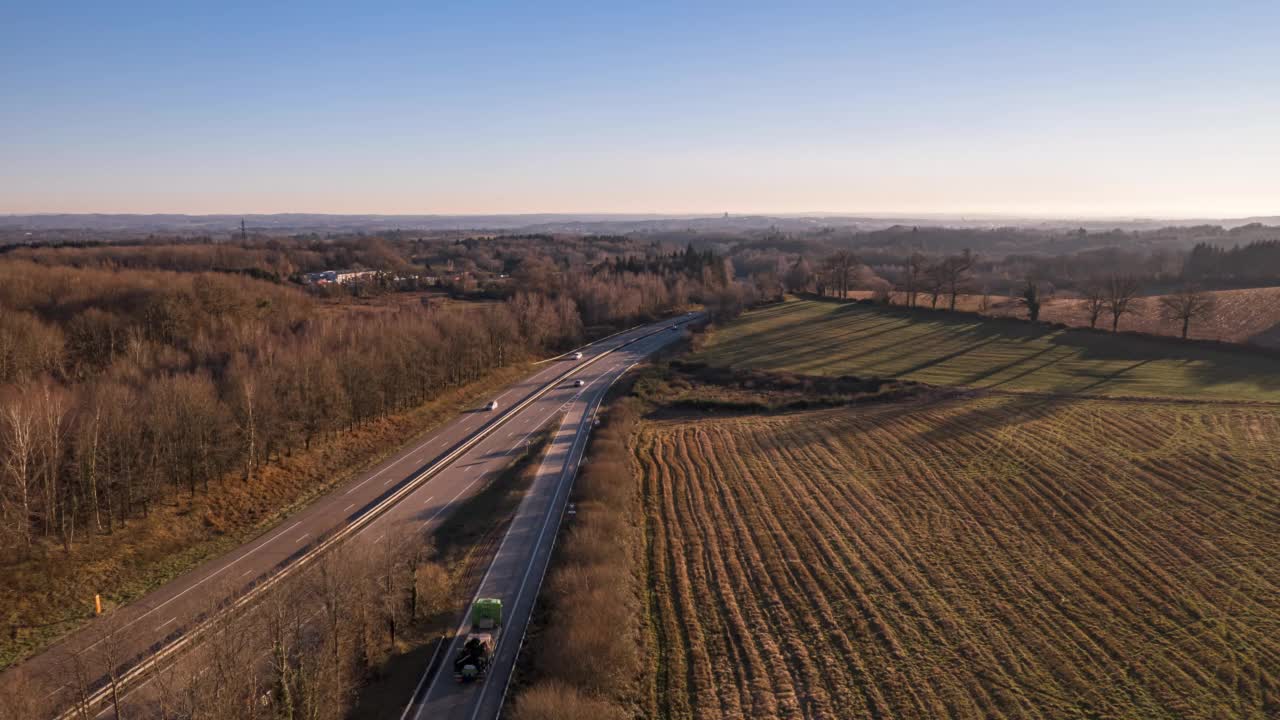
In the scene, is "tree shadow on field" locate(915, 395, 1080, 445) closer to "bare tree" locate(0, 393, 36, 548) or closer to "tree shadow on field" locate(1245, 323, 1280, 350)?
"tree shadow on field" locate(1245, 323, 1280, 350)

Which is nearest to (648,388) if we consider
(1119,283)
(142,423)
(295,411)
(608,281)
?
(295,411)

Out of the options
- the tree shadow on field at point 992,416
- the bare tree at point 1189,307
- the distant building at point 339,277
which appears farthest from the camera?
the distant building at point 339,277

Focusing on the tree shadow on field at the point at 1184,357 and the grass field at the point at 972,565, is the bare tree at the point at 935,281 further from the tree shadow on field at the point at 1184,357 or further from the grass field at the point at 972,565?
the grass field at the point at 972,565

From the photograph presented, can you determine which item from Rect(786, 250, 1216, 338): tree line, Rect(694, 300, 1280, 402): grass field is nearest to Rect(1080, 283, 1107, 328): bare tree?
Rect(786, 250, 1216, 338): tree line

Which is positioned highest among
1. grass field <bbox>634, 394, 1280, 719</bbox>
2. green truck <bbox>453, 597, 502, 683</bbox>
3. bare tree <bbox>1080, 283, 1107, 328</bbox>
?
bare tree <bbox>1080, 283, 1107, 328</bbox>

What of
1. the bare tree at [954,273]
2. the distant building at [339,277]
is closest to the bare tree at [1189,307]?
the bare tree at [954,273]

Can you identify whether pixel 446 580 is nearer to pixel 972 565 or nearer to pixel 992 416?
pixel 972 565
